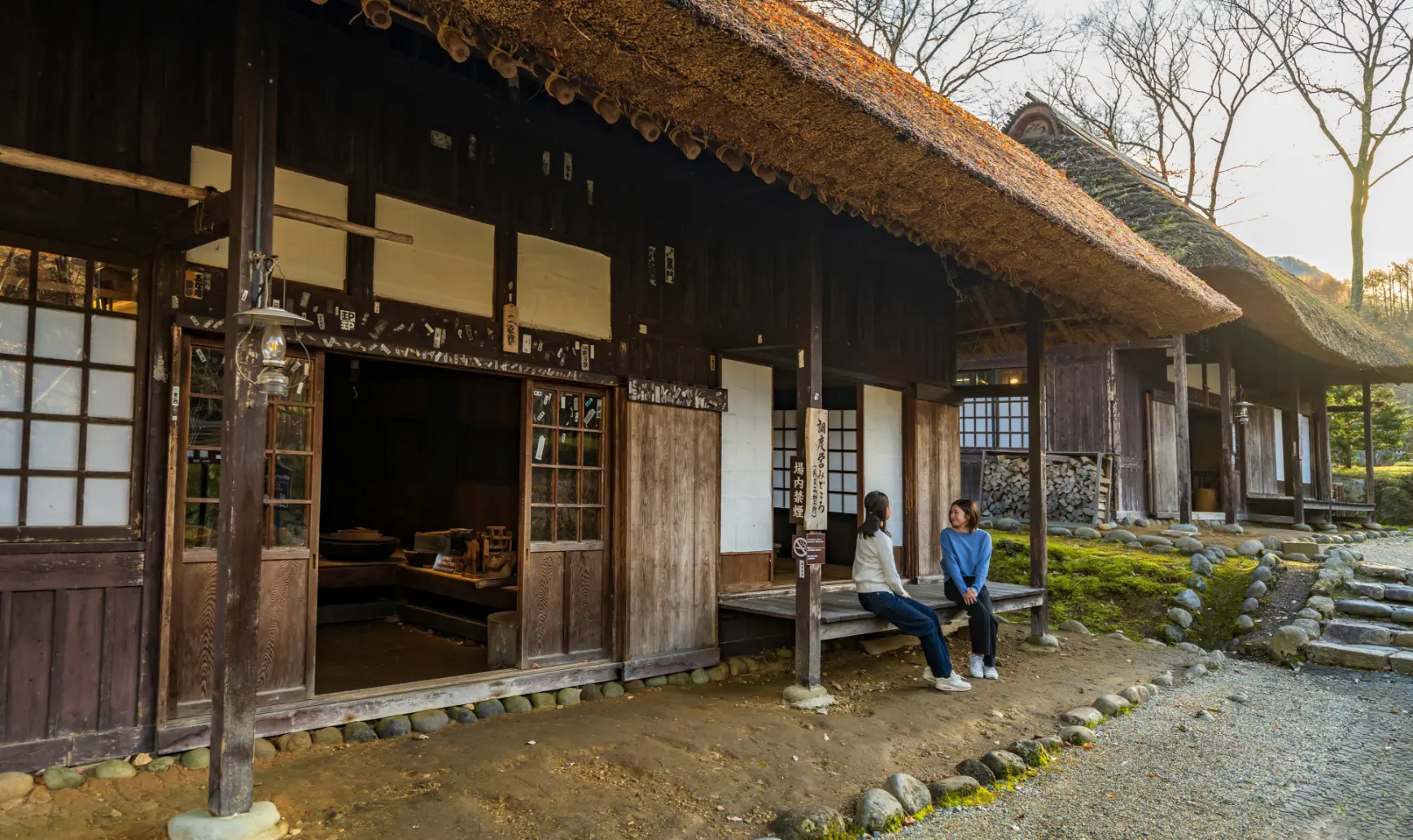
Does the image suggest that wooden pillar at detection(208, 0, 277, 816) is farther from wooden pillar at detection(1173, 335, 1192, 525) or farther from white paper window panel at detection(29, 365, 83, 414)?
wooden pillar at detection(1173, 335, 1192, 525)

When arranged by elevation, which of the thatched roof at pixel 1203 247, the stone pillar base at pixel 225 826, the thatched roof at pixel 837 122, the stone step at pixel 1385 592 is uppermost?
the thatched roof at pixel 1203 247

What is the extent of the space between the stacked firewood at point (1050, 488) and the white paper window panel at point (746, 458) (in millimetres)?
7513

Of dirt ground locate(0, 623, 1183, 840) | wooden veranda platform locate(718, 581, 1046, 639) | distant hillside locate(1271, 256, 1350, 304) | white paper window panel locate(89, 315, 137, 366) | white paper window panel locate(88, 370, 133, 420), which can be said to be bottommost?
dirt ground locate(0, 623, 1183, 840)

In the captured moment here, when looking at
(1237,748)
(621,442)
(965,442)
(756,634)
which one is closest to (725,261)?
(621,442)

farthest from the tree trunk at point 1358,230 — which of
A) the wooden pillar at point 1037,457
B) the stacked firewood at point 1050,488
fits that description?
the wooden pillar at point 1037,457

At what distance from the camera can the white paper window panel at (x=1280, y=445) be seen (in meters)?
20.4

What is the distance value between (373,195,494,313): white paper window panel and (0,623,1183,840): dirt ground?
8.26ft

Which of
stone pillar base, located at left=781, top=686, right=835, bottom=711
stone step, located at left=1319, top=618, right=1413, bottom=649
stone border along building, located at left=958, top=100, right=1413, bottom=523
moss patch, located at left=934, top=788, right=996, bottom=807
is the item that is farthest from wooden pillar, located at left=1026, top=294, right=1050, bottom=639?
stone border along building, located at left=958, top=100, right=1413, bottom=523

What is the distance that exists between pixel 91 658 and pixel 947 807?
401cm

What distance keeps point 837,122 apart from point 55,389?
3958mm

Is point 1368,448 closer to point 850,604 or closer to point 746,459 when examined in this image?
point 850,604

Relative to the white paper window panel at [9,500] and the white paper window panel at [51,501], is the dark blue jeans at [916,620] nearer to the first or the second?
the white paper window panel at [51,501]

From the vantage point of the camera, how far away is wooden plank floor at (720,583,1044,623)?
6.31 meters

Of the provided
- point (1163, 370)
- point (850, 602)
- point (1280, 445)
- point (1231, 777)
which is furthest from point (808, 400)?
point (1280, 445)
